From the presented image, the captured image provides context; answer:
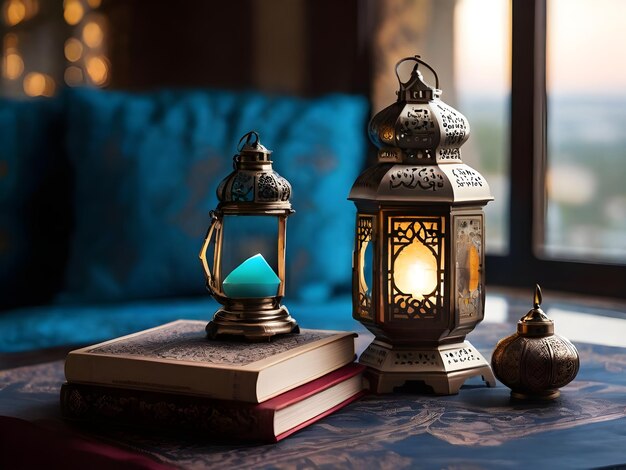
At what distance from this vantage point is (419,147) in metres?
1.22

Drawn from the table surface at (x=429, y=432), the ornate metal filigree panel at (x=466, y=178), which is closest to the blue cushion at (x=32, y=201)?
the table surface at (x=429, y=432)

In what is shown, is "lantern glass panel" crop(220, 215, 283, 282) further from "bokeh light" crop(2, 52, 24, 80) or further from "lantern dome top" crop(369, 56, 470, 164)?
"bokeh light" crop(2, 52, 24, 80)

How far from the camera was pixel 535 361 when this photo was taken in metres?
1.13

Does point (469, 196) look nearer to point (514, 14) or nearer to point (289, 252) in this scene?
point (289, 252)

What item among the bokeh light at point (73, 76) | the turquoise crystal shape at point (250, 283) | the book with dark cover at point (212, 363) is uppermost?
the bokeh light at point (73, 76)

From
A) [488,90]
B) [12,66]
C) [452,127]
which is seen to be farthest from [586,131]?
[12,66]

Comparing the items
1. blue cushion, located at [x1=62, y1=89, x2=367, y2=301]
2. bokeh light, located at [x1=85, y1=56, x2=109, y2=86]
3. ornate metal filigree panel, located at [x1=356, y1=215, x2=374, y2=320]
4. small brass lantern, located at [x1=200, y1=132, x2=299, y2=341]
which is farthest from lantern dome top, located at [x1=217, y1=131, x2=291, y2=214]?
bokeh light, located at [x1=85, y1=56, x2=109, y2=86]

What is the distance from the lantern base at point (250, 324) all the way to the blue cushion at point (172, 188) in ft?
3.03

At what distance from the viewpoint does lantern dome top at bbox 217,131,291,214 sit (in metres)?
1.18

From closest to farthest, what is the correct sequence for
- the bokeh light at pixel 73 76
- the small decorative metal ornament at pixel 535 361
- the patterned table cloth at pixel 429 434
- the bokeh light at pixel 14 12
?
1. the patterned table cloth at pixel 429 434
2. the small decorative metal ornament at pixel 535 361
3. the bokeh light at pixel 14 12
4. the bokeh light at pixel 73 76

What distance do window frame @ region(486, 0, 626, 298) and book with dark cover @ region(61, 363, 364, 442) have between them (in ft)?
4.22

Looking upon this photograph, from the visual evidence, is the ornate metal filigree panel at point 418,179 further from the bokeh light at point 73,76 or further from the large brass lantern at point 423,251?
the bokeh light at point 73,76

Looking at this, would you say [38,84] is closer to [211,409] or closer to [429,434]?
[211,409]

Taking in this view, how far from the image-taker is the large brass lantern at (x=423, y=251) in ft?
3.89
